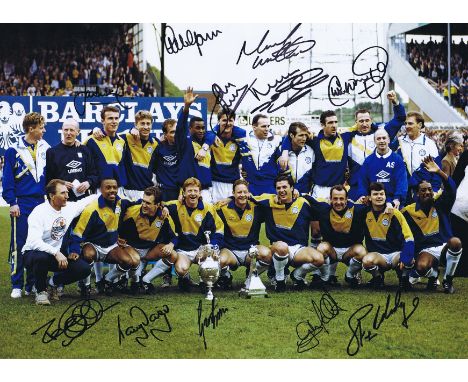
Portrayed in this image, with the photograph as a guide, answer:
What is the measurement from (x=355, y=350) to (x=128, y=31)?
5196 millimetres

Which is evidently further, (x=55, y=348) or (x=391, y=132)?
(x=391, y=132)

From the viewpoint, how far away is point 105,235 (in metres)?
6.80

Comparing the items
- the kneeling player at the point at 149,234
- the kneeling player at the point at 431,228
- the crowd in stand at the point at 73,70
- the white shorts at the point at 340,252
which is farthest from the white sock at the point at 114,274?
the kneeling player at the point at 431,228

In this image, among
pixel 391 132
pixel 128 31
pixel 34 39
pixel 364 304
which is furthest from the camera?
pixel 34 39

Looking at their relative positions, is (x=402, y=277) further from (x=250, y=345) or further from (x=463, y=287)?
(x=250, y=345)

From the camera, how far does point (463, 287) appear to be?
715 cm

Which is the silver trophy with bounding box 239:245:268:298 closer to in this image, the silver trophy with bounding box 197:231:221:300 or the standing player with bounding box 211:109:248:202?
the silver trophy with bounding box 197:231:221:300

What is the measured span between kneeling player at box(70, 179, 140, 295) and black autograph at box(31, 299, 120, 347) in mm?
843

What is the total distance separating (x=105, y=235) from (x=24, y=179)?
98 centimetres

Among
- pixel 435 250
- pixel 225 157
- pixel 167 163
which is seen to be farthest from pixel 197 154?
pixel 435 250

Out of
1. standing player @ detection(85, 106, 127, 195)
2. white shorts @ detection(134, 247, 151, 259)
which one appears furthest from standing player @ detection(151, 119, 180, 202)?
white shorts @ detection(134, 247, 151, 259)

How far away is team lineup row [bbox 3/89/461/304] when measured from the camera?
668 centimetres

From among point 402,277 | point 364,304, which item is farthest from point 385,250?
point 364,304

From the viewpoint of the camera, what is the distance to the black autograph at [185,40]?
19.8 feet
